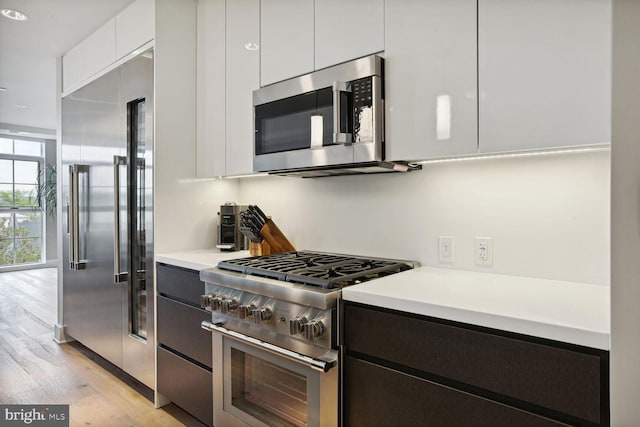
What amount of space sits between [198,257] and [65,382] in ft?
4.63

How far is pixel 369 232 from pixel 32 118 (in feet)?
21.1

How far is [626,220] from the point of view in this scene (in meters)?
0.92

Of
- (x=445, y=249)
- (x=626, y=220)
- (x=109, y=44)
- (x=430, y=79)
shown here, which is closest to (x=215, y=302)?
(x=445, y=249)

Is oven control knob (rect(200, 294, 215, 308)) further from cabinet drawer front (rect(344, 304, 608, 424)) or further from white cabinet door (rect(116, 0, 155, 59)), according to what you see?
white cabinet door (rect(116, 0, 155, 59))

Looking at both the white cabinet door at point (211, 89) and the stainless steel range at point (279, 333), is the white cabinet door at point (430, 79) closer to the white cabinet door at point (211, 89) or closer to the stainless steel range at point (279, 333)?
the stainless steel range at point (279, 333)

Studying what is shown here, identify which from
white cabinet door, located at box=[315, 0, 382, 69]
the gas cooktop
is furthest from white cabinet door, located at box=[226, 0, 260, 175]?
the gas cooktop

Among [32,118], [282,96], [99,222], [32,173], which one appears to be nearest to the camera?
[282,96]

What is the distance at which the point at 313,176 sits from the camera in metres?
2.25

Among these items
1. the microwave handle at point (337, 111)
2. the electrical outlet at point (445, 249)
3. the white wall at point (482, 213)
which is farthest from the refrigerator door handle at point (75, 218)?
the electrical outlet at point (445, 249)

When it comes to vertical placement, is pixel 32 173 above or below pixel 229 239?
above

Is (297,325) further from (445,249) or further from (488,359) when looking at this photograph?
(445,249)

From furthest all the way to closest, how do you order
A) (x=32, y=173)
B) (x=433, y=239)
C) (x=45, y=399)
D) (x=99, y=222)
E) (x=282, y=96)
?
(x=32, y=173) → (x=99, y=222) → (x=45, y=399) → (x=282, y=96) → (x=433, y=239)

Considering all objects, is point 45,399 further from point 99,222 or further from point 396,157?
point 396,157

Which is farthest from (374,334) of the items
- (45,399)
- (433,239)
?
(45,399)
